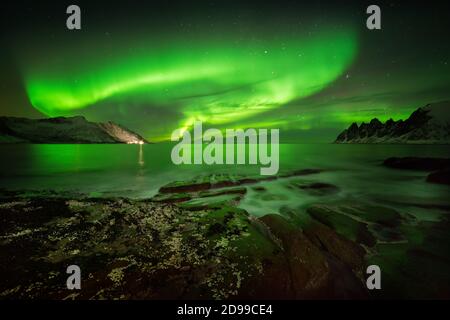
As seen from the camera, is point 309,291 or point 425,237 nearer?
point 309,291

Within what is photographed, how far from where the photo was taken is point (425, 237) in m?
11.0

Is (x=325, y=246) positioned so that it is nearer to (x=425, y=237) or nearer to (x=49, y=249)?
(x=425, y=237)
